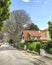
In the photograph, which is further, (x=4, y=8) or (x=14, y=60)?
(x=14, y=60)

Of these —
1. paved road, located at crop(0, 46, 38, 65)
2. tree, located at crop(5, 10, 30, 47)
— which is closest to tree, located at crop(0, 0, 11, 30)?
paved road, located at crop(0, 46, 38, 65)

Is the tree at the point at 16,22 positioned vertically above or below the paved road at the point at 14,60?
above

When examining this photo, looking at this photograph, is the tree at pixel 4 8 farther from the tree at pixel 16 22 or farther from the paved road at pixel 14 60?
the tree at pixel 16 22

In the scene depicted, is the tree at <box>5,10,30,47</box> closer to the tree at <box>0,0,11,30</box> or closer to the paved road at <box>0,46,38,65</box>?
the paved road at <box>0,46,38,65</box>

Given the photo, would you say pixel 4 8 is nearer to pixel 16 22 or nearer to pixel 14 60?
pixel 14 60

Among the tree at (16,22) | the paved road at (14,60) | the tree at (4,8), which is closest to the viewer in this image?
the tree at (4,8)

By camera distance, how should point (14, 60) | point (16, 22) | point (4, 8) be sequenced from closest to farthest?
point (4, 8) → point (14, 60) → point (16, 22)

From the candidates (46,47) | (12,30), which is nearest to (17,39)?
(12,30)

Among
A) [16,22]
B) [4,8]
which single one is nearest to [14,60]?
[4,8]

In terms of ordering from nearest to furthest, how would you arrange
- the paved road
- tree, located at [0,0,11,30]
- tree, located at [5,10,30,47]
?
tree, located at [0,0,11,30]
the paved road
tree, located at [5,10,30,47]

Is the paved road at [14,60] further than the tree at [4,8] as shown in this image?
Yes

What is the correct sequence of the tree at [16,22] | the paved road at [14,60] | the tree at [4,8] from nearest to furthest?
the tree at [4,8] → the paved road at [14,60] → the tree at [16,22]

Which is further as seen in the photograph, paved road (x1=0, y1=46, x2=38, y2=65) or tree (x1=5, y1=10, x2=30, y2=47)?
tree (x1=5, y1=10, x2=30, y2=47)

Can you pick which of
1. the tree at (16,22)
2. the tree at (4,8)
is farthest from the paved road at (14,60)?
the tree at (16,22)
